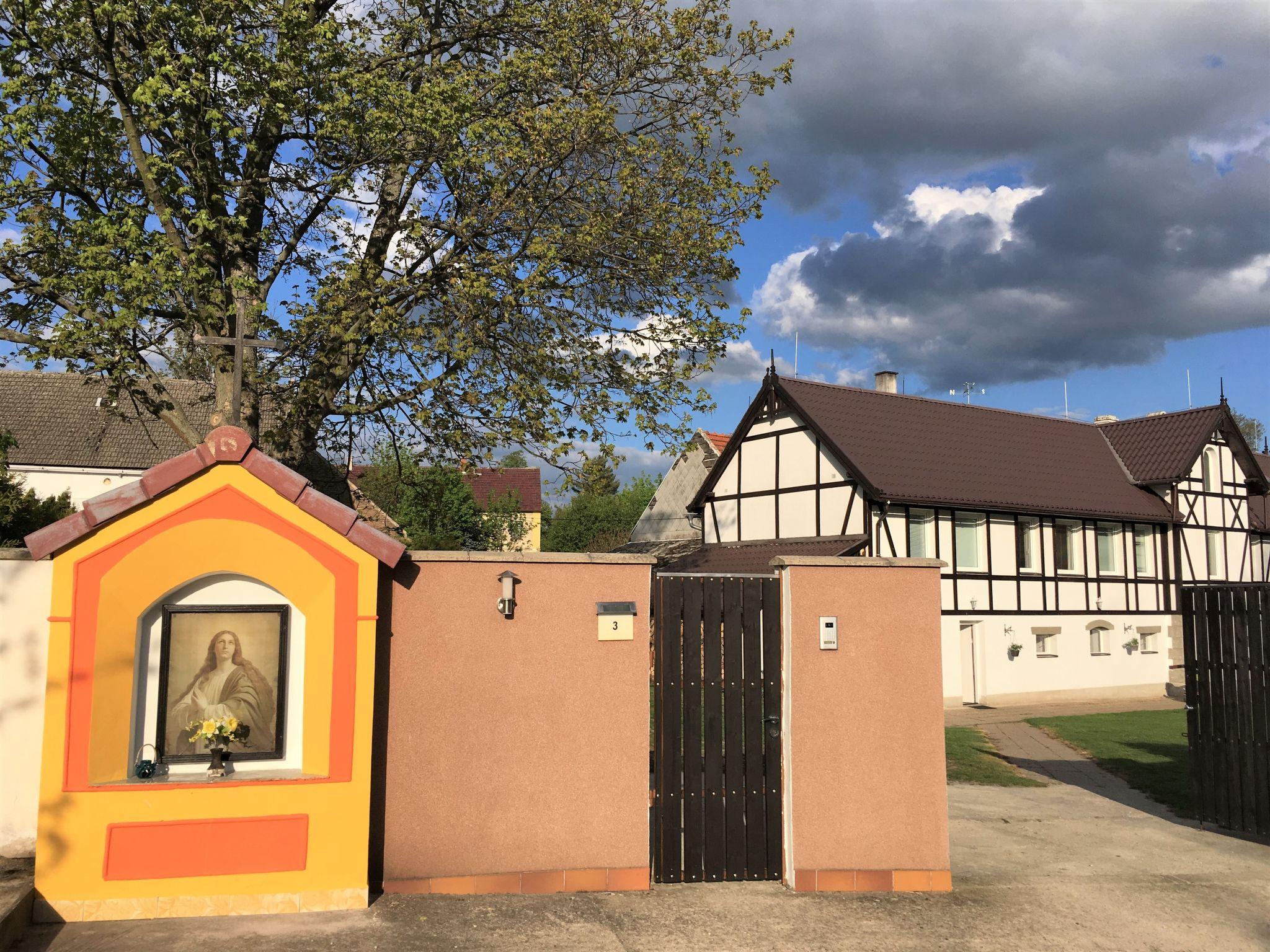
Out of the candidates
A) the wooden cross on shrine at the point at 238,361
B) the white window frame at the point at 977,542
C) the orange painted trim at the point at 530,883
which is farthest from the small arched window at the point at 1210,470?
the wooden cross on shrine at the point at 238,361

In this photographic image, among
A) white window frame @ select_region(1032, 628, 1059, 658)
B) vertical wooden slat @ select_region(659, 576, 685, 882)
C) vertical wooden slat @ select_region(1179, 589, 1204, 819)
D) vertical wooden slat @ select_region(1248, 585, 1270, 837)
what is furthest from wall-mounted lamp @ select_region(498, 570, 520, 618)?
white window frame @ select_region(1032, 628, 1059, 658)

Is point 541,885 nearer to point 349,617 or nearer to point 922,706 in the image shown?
point 349,617

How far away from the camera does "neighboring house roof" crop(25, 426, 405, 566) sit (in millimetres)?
6609

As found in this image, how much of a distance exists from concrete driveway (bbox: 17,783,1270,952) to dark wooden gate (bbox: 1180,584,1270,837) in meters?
0.99

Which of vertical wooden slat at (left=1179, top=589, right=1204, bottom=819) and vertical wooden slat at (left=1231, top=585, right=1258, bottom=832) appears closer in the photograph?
vertical wooden slat at (left=1231, top=585, right=1258, bottom=832)

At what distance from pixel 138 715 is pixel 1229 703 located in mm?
10052

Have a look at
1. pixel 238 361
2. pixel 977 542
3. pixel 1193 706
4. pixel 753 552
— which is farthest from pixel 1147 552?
pixel 238 361

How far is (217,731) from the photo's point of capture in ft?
22.2

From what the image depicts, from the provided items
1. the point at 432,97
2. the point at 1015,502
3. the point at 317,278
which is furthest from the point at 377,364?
the point at 1015,502

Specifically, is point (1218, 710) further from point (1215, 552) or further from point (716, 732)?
Answer: point (1215, 552)

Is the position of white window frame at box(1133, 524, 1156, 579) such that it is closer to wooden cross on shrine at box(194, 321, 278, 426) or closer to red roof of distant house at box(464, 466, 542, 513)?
wooden cross on shrine at box(194, 321, 278, 426)

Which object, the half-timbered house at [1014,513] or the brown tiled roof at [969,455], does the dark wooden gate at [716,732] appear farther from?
the brown tiled roof at [969,455]

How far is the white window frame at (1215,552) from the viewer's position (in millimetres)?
27516

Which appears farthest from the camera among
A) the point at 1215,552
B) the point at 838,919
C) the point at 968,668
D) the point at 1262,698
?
the point at 1215,552
